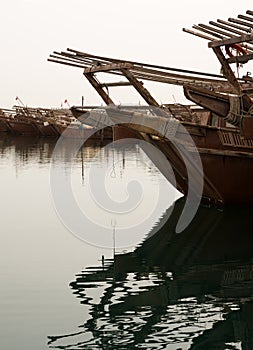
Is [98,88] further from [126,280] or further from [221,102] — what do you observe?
[126,280]

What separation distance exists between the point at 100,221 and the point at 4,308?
646cm

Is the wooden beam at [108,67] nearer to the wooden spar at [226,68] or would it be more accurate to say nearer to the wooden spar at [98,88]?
the wooden spar at [98,88]

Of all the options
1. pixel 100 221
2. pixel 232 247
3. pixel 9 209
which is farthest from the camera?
pixel 9 209

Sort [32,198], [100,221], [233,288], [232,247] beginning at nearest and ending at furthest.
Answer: [233,288], [232,247], [100,221], [32,198]

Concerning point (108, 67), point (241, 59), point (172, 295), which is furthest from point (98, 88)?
point (172, 295)

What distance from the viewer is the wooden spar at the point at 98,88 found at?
15.5 metres

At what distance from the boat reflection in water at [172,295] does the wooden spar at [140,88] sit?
10.7ft

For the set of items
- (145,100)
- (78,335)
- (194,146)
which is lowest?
(78,335)

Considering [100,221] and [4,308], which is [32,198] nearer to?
[100,221]

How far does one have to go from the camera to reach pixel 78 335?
7129 mm

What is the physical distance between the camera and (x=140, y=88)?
14258 mm

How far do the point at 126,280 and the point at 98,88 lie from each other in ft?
24.2

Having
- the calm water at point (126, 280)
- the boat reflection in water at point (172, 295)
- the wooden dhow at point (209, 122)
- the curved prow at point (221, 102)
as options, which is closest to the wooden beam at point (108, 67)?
the wooden dhow at point (209, 122)

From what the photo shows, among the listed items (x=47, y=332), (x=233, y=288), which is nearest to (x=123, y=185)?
(x=233, y=288)
